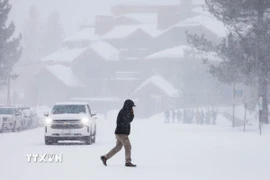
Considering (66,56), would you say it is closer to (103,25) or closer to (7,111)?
(103,25)

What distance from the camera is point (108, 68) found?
116625mm

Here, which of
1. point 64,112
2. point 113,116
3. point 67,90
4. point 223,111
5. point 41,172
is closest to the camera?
point 41,172

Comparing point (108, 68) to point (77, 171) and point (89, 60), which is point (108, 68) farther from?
point (77, 171)

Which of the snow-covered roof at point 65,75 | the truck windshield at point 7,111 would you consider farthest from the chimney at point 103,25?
the truck windshield at point 7,111

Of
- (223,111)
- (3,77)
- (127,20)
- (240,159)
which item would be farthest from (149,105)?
(240,159)

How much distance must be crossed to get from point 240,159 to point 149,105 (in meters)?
77.7

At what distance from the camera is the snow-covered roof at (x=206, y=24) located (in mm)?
113750

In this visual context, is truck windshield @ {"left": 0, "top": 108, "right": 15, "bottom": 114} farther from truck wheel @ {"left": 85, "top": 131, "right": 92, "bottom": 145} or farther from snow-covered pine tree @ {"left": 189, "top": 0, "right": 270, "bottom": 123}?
snow-covered pine tree @ {"left": 189, "top": 0, "right": 270, "bottom": 123}

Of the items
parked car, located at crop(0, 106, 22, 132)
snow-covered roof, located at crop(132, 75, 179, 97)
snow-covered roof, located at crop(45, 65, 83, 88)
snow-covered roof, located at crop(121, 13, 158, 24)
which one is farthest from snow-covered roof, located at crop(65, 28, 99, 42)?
parked car, located at crop(0, 106, 22, 132)

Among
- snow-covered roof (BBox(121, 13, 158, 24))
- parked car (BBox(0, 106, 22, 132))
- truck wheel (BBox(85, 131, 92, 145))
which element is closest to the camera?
truck wheel (BBox(85, 131, 92, 145))

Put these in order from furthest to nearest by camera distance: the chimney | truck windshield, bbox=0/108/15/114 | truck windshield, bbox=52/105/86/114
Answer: the chimney → truck windshield, bbox=0/108/15/114 → truck windshield, bbox=52/105/86/114

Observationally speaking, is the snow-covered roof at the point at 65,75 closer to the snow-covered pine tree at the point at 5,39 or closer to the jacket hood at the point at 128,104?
the snow-covered pine tree at the point at 5,39

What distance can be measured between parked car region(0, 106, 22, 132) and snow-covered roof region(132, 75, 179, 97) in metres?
57.1

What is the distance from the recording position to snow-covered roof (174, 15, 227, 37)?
373 ft
